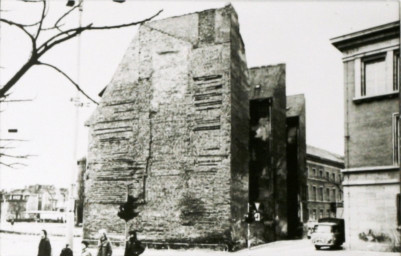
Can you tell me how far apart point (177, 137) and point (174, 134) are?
0.15 m

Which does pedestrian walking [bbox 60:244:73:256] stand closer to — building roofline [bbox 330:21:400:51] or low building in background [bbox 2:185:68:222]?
low building in background [bbox 2:185:68:222]

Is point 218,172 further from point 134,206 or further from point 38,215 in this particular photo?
point 38,215

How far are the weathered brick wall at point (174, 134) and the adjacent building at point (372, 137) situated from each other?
191 inches

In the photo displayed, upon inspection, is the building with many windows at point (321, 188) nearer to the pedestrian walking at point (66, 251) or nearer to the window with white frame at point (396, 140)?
the window with white frame at point (396, 140)

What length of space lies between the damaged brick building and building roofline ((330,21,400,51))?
593 centimetres

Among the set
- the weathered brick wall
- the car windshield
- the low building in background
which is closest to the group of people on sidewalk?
the low building in background

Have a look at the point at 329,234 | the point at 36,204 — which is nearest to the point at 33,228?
the point at 36,204

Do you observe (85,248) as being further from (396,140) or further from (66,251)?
(396,140)

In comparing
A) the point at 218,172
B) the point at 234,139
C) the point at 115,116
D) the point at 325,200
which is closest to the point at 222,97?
the point at 234,139

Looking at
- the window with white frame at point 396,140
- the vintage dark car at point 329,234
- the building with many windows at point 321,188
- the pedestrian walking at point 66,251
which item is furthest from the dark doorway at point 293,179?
the pedestrian walking at point 66,251

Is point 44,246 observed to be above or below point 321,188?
below

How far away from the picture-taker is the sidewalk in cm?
857

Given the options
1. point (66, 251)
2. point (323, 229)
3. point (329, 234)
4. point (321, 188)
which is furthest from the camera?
point (321, 188)

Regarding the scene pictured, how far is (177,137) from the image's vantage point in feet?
49.4
